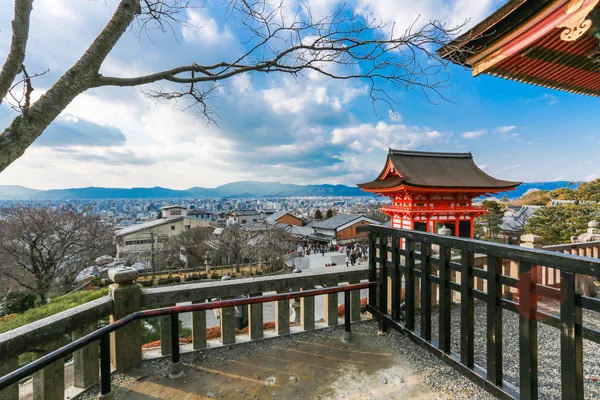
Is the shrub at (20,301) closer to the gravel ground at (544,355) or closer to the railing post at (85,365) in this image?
the railing post at (85,365)

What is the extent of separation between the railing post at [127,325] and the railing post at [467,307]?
10.1ft

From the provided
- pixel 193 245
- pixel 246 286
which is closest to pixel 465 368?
pixel 246 286

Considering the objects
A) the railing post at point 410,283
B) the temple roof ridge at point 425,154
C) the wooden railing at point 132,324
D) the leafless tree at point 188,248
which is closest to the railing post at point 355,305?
the wooden railing at point 132,324

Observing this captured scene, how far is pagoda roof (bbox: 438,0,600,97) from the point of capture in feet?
7.52

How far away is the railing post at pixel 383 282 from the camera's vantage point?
10.6 ft

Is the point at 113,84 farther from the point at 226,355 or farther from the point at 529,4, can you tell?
the point at 529,4

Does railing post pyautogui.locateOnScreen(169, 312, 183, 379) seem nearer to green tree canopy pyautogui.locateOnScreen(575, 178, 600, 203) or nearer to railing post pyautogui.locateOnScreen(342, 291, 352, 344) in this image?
railing post pyautogui.locateOnScreen(342, 291, 352, 344)

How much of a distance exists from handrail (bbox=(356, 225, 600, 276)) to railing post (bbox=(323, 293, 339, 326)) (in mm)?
1342

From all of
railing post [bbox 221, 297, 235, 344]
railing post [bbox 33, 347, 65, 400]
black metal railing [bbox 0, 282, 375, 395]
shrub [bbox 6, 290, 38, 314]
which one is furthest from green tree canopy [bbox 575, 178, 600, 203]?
shrub [bbox 6, 290, 38, 314]

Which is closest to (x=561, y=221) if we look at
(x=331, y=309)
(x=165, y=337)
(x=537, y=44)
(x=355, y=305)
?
(x=537, y=44)

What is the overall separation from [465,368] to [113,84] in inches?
155

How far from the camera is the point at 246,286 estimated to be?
3.24 metres

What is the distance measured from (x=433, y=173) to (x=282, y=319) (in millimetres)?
10840

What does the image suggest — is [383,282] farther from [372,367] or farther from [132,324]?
[132,324]
